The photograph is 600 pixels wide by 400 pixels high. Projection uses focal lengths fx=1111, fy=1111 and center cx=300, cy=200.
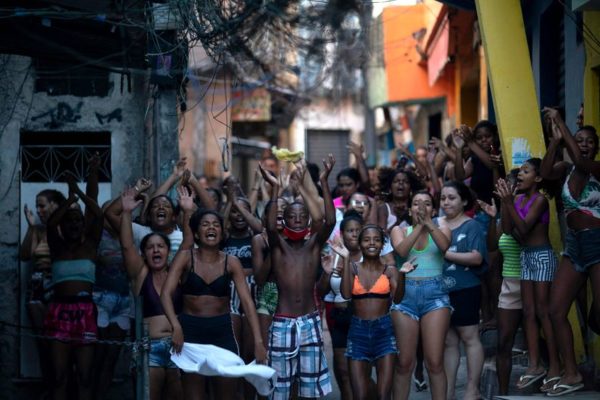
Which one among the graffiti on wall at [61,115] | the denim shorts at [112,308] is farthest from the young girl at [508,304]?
the graffiti on wall at [61,115]

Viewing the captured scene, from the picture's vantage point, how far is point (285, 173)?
13.2 m

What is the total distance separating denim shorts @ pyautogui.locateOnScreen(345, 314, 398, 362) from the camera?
895 cm

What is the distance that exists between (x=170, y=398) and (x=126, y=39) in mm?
3379

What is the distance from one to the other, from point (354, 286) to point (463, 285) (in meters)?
0.99

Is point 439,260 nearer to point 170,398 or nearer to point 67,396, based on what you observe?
point 170,398

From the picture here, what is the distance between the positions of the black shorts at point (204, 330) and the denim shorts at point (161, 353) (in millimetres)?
448

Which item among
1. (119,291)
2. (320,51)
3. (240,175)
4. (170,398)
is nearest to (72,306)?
(119,291)

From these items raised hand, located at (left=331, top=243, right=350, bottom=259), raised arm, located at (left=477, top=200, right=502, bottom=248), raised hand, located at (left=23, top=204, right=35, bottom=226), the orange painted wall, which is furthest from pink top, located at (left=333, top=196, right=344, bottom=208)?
the orange painted wall

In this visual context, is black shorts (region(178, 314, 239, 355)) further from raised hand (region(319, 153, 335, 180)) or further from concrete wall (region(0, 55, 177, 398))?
concrete wall (region(0, 55, 177, 398))

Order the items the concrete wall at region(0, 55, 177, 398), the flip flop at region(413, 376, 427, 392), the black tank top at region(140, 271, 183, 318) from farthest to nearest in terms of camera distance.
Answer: the concrete wall at region(0, 55, 177, 398) → the flip flop at region(413, 376, 427, 392) → the black tank top at region(140, 271, 183, 318)

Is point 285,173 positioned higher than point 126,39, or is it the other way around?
point 126,39

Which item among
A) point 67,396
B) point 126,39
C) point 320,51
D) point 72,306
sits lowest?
point 67,396

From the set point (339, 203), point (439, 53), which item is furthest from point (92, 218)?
point (439, 53)

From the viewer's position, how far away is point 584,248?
27.1 ft
